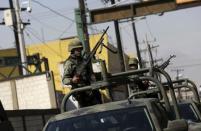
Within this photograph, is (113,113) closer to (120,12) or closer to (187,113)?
(187,113)

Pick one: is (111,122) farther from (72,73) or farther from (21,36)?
(21,36)

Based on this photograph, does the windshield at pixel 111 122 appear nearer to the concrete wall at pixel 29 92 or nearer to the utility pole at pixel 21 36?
the concrete wall at pixel 29 92

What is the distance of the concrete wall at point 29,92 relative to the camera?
30.4m

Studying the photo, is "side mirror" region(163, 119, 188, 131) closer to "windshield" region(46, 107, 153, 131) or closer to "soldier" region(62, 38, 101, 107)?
"windshield" region(46, 107, 153, 131)

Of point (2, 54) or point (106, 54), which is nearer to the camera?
point (106, 54)

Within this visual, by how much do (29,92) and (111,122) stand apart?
24.3 metres

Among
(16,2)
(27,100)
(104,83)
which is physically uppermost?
(16,2)

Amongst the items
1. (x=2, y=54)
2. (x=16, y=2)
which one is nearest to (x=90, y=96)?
(x=16, y=2)

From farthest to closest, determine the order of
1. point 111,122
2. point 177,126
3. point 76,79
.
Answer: point 76,79 < point 111,122 < point 177,126

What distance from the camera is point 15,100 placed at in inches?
1257

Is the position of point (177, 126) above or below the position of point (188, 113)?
above

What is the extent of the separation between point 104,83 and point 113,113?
0.88 m

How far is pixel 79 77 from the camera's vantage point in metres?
9.31

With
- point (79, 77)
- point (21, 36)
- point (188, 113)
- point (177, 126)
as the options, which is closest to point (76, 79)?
point (79, 77)
